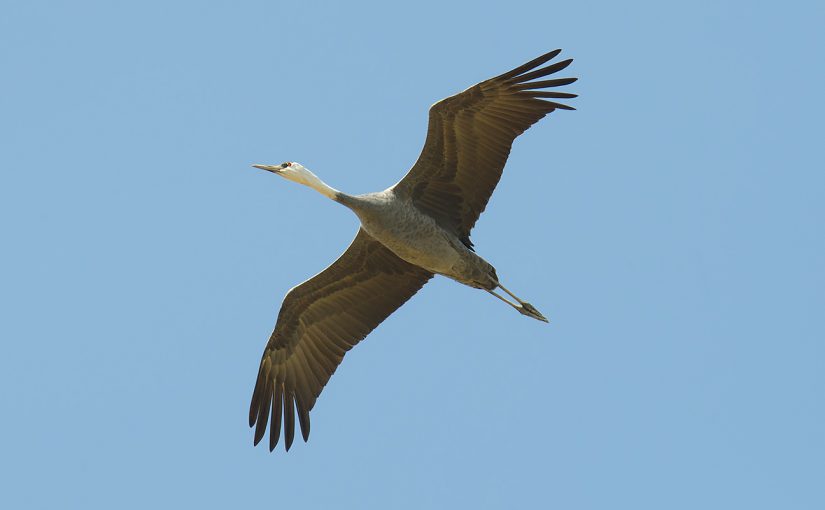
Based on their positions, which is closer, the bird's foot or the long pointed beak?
the long pointed beak

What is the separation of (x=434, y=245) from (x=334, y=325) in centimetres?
241

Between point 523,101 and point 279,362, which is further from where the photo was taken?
point 279,362

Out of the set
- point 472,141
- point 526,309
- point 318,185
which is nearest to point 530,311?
point 526,309

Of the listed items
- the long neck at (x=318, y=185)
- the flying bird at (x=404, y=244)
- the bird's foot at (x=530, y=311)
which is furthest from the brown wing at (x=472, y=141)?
the bird's foot at (x=530, y=311)

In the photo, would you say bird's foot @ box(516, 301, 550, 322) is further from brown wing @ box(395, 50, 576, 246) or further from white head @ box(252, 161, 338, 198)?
white head @ box(252, 161, 338, 198)

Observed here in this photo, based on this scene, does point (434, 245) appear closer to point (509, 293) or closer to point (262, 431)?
point (509, 293)

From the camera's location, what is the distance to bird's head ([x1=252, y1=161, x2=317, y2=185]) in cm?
1709

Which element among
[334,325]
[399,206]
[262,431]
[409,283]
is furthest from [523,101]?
[262,431]

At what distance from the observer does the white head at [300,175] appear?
16969 millimetres

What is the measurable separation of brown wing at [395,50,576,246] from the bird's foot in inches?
57.2

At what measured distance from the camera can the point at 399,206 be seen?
17.0 meters

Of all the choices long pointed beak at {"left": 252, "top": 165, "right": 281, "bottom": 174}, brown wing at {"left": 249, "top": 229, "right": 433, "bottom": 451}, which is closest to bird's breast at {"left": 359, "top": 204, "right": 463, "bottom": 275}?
brown wing at {"left": 249, "top": 229, "right": 433, "bottom": 451}

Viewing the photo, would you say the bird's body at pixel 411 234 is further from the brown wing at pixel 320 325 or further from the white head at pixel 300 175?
the brown wing at pixel 320 325

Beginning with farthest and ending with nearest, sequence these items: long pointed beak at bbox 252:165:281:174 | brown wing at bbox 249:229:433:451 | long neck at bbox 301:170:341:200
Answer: brown wing at bbox 249:229:433:451 → long pointed beak at bbox 252:165:281:174 → long neck at bbox 301:170:341:200
